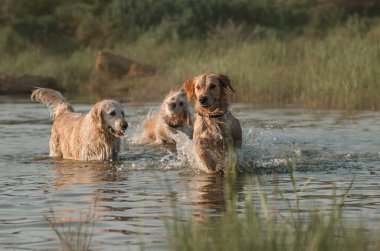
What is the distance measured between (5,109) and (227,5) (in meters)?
20.8

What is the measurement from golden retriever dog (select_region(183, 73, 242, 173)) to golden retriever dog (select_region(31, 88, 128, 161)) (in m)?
1.76

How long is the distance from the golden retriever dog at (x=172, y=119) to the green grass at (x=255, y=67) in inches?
193

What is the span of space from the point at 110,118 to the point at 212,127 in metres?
2.13

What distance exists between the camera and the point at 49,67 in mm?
34531

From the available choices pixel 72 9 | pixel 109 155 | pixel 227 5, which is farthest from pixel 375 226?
pixel 72 9

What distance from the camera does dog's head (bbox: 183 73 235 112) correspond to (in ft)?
40.9

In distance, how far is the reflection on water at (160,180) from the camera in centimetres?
835

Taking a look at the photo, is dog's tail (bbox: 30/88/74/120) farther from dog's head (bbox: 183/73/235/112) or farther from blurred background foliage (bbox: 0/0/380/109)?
blurred background foliage (bbox: 0/0/380/109)

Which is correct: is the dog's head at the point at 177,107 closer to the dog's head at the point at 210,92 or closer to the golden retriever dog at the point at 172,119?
the golden retriever dog at the point at 172,119

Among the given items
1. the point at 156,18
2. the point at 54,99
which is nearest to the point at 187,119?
the point at 54,99

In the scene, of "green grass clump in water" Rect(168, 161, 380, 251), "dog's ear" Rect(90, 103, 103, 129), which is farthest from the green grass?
"green grass clump in water" Rect(168, 161, 380, 251)

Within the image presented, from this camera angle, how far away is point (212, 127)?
492 inches

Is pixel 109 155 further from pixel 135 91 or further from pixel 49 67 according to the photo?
pixel 49 67

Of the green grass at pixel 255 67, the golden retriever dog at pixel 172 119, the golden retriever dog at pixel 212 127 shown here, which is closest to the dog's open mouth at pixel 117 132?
the golden retriever dog at pixel 212 127
